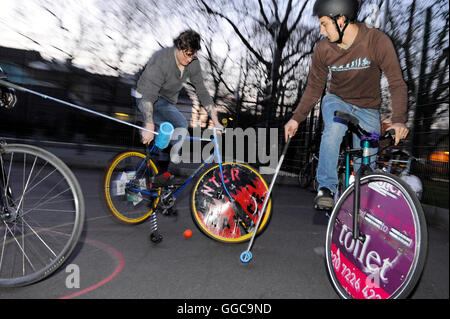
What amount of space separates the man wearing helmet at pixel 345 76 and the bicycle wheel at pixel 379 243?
332mm

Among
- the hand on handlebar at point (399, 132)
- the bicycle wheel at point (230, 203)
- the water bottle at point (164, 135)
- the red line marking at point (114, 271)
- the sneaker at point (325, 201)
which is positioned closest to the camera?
the hand on handlebar at point (399, 132)

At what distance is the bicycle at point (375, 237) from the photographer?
161 cm

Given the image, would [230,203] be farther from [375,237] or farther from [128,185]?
[375,237]

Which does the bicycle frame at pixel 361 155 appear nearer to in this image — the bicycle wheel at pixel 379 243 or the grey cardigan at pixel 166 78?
the bicycle wheel at pixel 379 243

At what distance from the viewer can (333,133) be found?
2479 millimetres

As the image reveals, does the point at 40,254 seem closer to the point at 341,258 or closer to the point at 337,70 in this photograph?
the point at 341,258

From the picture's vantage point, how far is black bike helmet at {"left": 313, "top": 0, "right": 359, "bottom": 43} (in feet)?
7.52

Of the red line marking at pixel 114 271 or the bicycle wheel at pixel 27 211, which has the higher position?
the bicycle wheel at pixel 27 211

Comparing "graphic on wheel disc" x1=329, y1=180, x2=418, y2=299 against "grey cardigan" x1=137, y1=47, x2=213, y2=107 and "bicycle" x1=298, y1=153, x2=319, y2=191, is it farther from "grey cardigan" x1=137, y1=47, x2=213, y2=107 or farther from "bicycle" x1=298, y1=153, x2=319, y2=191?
"bicycle" x1=298, y1=153, x2=319, y2=191

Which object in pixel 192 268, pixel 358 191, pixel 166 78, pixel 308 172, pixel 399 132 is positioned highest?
pixel 166 78

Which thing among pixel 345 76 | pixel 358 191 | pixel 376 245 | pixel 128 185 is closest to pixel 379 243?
pixel 376 245

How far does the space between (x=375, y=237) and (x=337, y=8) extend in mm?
1616

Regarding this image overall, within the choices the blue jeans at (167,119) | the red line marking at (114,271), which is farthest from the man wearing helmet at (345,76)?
the red line marking at (114,271)

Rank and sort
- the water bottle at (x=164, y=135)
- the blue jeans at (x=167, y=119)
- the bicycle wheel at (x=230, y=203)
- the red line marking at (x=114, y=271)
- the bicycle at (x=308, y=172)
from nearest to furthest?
the red line marking at (x=114, y=271) → the bicycle wheel at (x=230, y=203) → the water bottle at (x=164, y=135) → the blue jeans at (x=167, y=119) → the bicycle at (x=308, y=172)
